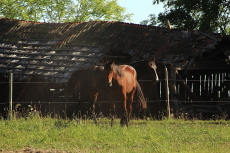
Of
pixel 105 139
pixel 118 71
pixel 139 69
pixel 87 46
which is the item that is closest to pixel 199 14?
pixel 87 46

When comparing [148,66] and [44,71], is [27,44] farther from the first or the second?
[148,66]

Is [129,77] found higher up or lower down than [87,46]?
lower down

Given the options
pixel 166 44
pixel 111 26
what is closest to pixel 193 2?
pixel 111 26

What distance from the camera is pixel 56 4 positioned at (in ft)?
144

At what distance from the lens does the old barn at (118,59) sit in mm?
16516

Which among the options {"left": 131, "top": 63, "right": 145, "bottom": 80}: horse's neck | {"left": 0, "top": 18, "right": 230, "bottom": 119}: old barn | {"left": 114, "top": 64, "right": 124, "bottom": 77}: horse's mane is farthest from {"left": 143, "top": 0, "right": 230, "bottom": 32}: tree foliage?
{"left": 114, "top": 64, "right": 124, "bottom": 77}: horse's mane

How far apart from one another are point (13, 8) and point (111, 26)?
24.0 meters

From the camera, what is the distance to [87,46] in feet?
63.7

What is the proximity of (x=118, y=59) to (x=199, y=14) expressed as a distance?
15282mm

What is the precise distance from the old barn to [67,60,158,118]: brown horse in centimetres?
92

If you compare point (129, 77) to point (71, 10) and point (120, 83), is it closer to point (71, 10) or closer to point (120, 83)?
point (120, 83)

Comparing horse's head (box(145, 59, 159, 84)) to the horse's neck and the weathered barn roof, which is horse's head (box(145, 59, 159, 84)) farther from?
the weathered barn roof

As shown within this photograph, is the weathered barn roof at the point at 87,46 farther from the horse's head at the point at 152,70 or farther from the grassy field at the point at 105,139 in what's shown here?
the grassy field at the point at 105,139

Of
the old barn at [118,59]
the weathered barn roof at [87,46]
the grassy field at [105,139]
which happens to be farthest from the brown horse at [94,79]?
the grassy field at [105,139]
